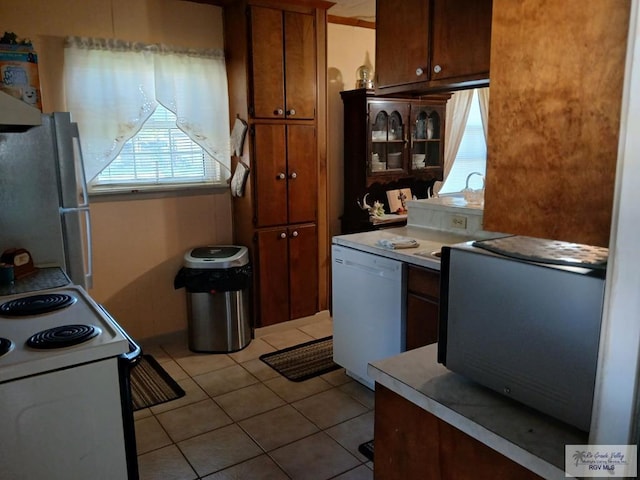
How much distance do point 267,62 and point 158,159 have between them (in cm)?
105

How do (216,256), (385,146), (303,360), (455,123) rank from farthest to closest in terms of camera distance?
1. (455,123)
2. (385,146)
3. (216,256)
4. (303,360)

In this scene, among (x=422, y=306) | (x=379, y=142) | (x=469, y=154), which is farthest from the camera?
(x=469, y=154)

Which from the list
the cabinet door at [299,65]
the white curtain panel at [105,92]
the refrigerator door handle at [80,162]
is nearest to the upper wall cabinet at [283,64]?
the cabinet door at [299,65]

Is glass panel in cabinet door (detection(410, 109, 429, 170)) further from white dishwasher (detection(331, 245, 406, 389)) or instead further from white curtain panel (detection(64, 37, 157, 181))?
white curtain panel (detection(64, 37, 157, 181))

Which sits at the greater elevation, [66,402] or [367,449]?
[66,402]

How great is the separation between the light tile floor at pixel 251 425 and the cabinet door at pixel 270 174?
107 cm

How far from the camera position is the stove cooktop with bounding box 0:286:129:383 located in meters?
1.39

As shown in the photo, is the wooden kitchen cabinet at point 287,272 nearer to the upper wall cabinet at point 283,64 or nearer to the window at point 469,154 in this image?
the upper wall cabinet at point 283,64

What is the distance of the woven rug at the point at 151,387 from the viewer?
2916mm

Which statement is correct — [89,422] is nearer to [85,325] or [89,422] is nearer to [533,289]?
[85,325]

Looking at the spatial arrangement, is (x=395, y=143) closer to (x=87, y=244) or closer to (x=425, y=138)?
(x=425, y=138)

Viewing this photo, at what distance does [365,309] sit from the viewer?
2844 mm

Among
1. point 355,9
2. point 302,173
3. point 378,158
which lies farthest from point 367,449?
point 355,9

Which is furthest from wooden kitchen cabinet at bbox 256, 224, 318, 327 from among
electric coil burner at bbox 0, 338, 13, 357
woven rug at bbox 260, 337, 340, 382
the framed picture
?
electric coil burner at bbox 0, 338, 13, 357
